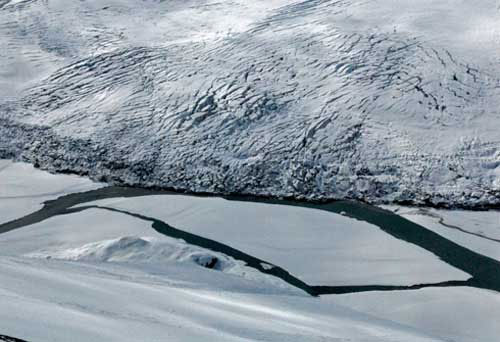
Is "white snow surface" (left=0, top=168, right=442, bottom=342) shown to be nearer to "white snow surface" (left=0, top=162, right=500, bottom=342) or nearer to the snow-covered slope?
"white snow surface" (left=0, top=162, right=500, bottom=342)

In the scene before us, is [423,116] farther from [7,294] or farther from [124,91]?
[7,294]

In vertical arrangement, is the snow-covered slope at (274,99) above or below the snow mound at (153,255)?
above

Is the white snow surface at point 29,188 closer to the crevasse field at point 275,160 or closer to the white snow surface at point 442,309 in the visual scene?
the crevasse field at point 275,160

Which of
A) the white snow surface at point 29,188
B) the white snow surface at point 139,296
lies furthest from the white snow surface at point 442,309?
the white snow surface at point 29,188

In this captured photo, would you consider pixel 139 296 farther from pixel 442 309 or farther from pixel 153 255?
pixel 442 309

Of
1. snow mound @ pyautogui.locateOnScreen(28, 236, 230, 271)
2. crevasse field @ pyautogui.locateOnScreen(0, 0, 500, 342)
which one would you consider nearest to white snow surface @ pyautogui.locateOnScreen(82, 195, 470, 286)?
crevasse field @ pyautogui.locateOnScreen(0, 0, 500, 342)

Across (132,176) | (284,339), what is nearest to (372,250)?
(132,176)

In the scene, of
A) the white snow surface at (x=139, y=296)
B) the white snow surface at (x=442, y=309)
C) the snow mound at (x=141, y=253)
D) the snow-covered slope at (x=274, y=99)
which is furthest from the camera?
the snow-covered slope at (x=274, y=99)

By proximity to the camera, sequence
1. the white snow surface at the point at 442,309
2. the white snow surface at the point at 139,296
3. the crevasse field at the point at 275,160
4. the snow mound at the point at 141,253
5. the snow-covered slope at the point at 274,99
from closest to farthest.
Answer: the white snow surface at the point at 139,296 → the white snow surface at the point at 442,309 → the crevasse field at the point at 275,160 → the snow mound at the point at 141,253 → the snow-covered slope at the point at 274,99
